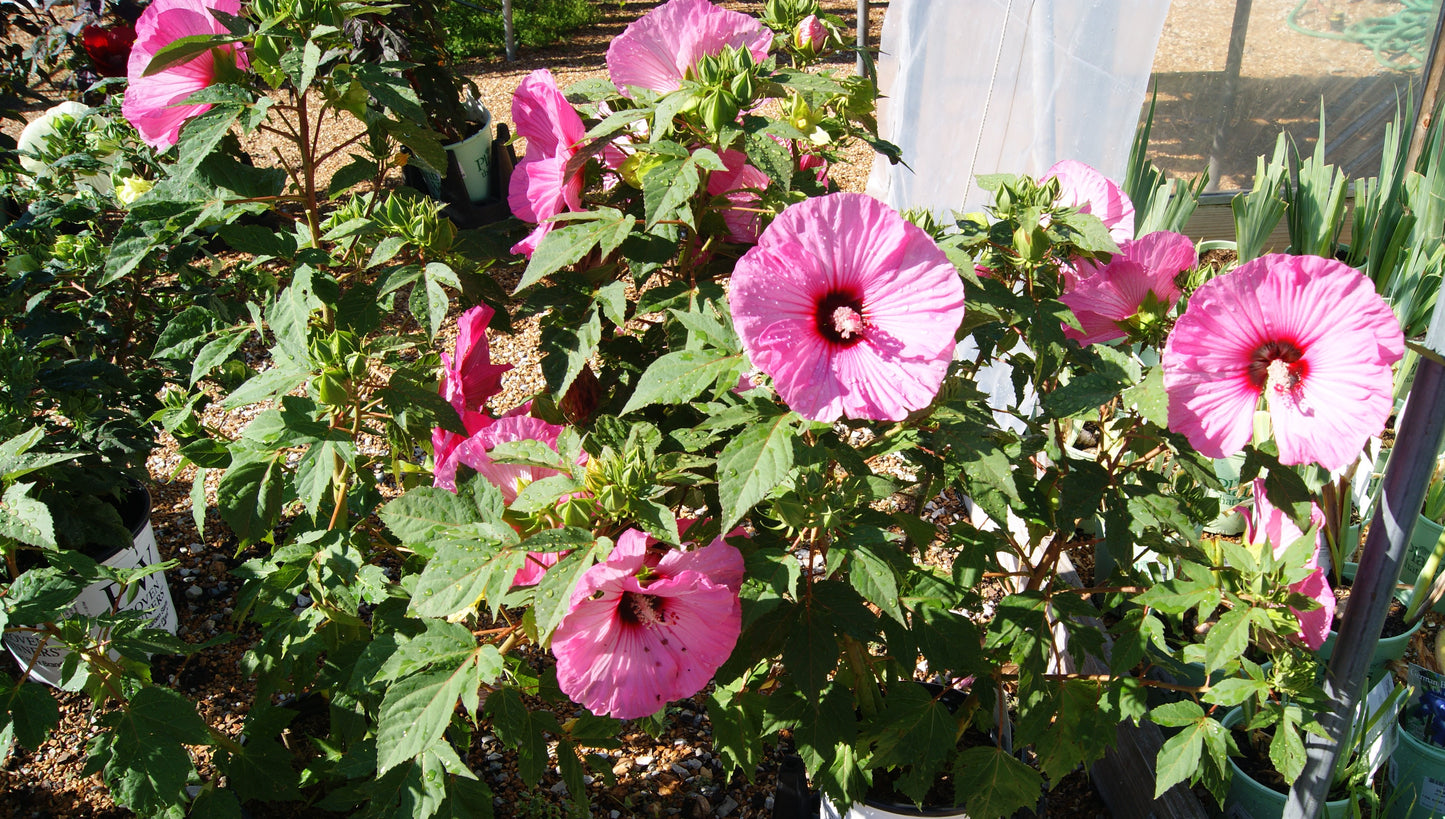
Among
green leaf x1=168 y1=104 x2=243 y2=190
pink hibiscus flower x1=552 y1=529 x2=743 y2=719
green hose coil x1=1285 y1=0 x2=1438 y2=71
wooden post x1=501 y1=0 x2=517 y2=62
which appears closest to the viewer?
pink hibiscus flower x1=552 y1=529 x2=743 y2=719

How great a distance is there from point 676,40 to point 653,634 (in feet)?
2.28

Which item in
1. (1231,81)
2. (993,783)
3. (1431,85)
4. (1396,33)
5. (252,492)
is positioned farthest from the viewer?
(1231,81)

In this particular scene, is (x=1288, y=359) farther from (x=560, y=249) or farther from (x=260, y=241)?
(x=260, y=241)

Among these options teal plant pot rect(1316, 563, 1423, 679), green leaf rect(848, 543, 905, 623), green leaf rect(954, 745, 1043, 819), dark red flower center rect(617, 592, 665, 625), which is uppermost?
green leaf rect(848, 543, 905, 623)

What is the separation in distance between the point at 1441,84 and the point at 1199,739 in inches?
129

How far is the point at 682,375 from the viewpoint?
40.6 inches

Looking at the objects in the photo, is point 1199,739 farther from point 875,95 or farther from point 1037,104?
point 1037,104

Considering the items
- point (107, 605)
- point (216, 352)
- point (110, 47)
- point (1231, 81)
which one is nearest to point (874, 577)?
point (216, 352)

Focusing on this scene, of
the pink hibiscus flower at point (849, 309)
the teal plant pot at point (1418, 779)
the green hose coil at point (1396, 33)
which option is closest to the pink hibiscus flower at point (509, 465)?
the pink hibiscus flower at point (849, 309)

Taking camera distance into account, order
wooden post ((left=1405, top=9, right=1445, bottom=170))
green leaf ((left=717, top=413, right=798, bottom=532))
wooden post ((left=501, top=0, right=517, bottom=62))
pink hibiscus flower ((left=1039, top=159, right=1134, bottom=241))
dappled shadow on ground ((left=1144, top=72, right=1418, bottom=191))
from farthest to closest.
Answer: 1. wooden post ((left=501, top=0, right=517, bottom=62))
2. dappled shadow on ground ((left=1144, top=72, right=1418, bottom=191))
3. wooden post ((left=1405, top=9, right=1445, bottom=170))
4. pink hibiscus flower ((left=1039, top=159, right=1134, bottom=241))
5. green leaf ((left=717, top=413, right=798, bottom=532))

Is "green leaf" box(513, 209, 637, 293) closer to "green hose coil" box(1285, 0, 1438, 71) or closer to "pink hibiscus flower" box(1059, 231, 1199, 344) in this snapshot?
"pink hibiscus flower" box(1059, 231, 1199, 344)

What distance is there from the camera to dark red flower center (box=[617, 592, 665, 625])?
42.0 inches

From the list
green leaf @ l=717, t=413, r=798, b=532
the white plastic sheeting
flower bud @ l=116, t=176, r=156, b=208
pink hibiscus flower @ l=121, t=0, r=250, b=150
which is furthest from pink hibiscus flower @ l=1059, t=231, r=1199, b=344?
flower bud @ l=116, t=176, r=156, b=208

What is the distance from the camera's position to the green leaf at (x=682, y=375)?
1.00 m
